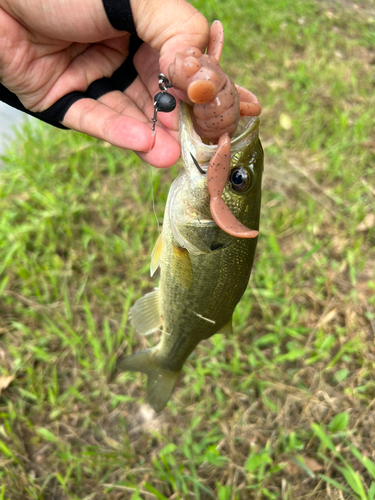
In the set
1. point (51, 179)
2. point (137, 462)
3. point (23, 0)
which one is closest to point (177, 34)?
point (23, 0)

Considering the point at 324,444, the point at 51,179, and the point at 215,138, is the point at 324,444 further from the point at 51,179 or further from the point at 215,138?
the point at 51,179

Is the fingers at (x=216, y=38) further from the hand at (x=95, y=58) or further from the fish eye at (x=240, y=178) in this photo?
the fish eye at (x=240, y=178)

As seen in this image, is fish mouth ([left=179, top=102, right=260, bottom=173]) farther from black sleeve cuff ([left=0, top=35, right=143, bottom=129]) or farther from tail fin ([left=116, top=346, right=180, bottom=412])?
tail fin ([left=116, top=346, right=180, bottom=412])

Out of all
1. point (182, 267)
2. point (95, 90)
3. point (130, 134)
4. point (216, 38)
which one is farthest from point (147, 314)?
point (216, 38)

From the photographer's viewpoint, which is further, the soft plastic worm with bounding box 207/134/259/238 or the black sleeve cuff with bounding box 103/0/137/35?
the black sleeve cuff with bounding box 103/0/137/35

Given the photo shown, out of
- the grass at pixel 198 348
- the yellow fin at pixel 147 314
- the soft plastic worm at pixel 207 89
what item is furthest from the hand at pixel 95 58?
the grass at pixel 198 348

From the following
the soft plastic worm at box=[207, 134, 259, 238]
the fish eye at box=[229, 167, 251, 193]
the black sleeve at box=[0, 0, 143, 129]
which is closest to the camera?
the soft plastic worm at box=[207, 134, 259, 238]

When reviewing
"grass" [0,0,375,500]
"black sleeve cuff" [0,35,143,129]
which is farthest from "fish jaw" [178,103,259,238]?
"grass" [0,0,375,500]
